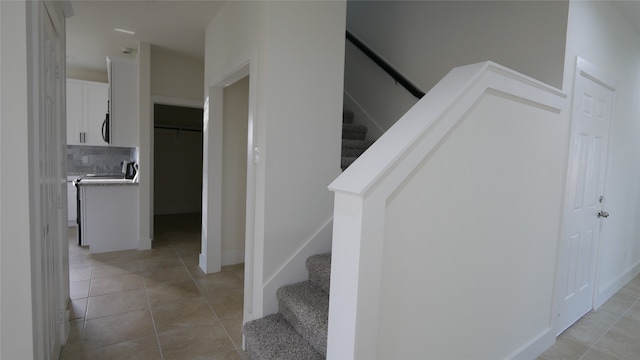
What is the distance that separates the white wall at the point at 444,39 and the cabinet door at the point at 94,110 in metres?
4.50

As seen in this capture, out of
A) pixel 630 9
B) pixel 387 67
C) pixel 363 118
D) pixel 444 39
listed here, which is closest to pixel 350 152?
pixel 363 118

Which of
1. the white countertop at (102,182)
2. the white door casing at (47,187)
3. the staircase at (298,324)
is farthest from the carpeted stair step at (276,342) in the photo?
the white countertop at (102,182)

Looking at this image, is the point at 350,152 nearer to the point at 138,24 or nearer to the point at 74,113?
the point at 138,24

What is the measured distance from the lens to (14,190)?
1.25m

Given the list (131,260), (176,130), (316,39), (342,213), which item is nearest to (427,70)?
(316,39)

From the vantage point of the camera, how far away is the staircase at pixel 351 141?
3.17 meters

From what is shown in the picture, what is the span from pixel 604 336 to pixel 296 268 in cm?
261

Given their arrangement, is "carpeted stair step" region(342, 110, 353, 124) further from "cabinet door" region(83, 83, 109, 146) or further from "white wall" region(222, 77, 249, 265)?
"cabinet door" region(83, 83, 109, 146)

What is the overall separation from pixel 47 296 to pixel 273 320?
1.29 m

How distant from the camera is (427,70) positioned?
10.9 ft

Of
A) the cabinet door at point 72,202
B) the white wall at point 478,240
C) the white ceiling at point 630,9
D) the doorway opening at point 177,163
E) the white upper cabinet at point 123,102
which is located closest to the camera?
the white wall at point 478,240

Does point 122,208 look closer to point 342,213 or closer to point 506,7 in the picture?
point 342,213

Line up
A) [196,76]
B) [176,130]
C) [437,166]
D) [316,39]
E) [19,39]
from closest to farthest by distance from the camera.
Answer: [19,39] < [437,166] < [316,39] < [196,76] < [176,130]

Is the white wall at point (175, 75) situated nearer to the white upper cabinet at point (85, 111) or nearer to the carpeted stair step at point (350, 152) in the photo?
the white upper cabinet at point (85, 111)
